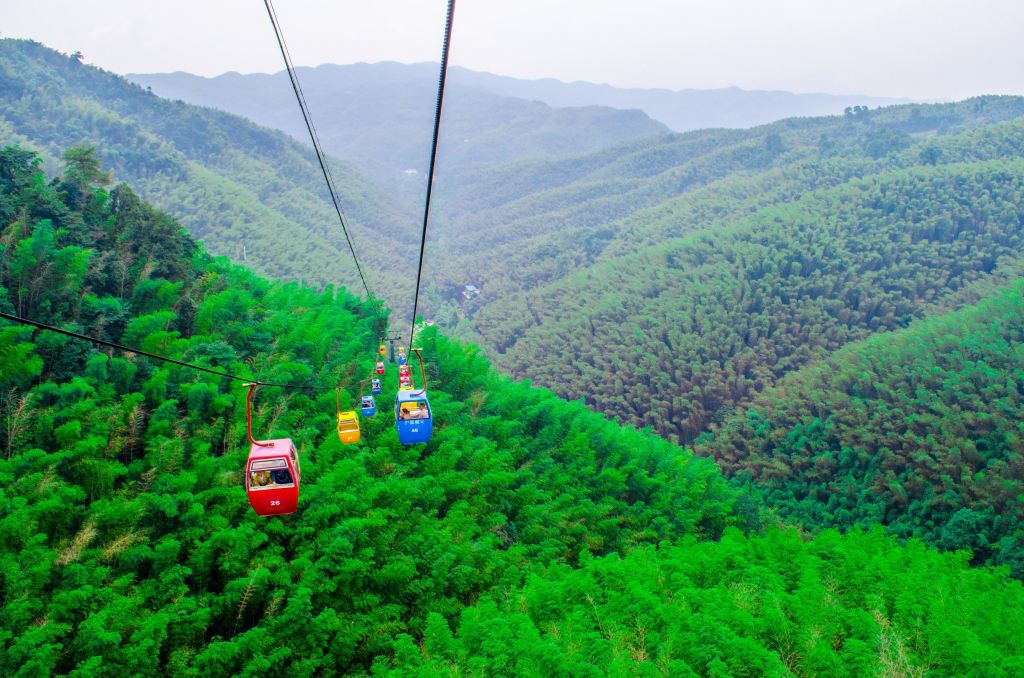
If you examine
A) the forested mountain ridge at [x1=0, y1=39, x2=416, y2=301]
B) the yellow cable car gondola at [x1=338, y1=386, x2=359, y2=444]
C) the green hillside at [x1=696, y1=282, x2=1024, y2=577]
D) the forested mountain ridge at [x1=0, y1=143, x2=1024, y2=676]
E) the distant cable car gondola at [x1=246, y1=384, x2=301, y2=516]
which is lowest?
the green hillside at [x1=696, y1=282, x2=1024, y2=577]

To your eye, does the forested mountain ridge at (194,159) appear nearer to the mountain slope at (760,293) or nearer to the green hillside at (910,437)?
the mountain slope at (760,293)

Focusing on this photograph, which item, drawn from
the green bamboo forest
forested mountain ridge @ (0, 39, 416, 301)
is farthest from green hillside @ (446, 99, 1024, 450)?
forested mountain ridge @ (0, 39, 416, 301)

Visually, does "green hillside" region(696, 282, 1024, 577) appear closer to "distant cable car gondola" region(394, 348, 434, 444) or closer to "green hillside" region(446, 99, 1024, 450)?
"green hillside" region(446, 99, 1024, 450)

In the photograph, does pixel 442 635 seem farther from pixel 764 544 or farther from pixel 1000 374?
pixel 1000 374

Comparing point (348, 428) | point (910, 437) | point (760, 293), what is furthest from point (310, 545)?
point (760, 293)

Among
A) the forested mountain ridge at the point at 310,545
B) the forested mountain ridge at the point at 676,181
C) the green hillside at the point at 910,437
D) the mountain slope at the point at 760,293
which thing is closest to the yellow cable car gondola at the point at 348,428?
the forested mountain ridge at the point at 310,545

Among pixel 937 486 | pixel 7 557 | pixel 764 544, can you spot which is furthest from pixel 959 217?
pixel 7 557

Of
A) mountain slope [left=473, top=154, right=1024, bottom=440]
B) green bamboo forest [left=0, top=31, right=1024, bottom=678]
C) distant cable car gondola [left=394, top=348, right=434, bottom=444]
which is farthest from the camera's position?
mountain slope [left=473, top=154, right=1024, bottom=440]
